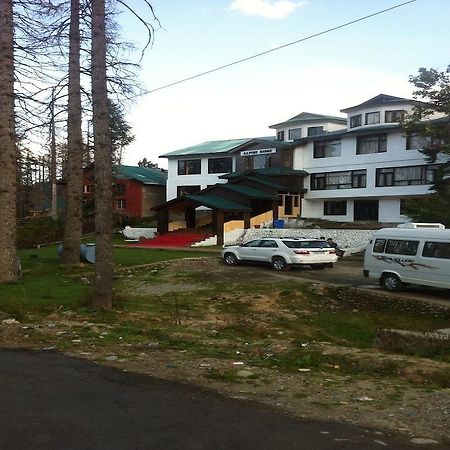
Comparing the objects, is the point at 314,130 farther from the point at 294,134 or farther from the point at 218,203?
the point at 218,203

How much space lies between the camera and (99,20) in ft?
41.7

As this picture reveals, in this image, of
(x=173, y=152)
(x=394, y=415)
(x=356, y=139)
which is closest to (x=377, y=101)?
(x=356, y=139)

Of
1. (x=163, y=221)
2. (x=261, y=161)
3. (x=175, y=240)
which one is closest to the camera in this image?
(x=175, y=240)

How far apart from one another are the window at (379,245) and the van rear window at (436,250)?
176 cm

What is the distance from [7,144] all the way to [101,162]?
20.0 ft

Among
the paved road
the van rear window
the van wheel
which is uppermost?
the van rear window

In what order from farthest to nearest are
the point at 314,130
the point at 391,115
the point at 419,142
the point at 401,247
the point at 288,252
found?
the point at 314,130 < the point at 391,115 < the point at 419,142 < the point at 288,252 < the point at 401,247

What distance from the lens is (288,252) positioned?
25438mm

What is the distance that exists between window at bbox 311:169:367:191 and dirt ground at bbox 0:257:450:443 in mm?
37452

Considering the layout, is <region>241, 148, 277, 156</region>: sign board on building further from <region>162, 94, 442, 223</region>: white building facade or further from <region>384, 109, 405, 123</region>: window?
<region>384, 109, 405, 123</region>: window

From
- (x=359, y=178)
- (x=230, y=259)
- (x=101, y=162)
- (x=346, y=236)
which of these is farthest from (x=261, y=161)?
(x=101, y=162)

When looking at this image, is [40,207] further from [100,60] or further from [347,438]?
[347,438]

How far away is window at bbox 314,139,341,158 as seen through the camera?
157 feet

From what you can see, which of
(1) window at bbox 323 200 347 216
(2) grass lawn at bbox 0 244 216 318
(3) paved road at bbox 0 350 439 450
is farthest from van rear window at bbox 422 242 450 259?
(1) window at bbox 323 200 347 216
